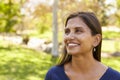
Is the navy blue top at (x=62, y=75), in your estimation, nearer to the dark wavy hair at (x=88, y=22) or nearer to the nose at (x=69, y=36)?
the dark wavy hair at (x=88, y=22)

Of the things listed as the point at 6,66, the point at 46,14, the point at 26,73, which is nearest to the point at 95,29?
the point at 26,73

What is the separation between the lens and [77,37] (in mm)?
1952

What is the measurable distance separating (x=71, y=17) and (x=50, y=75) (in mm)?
399

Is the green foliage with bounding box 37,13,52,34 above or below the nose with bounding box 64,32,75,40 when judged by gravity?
below

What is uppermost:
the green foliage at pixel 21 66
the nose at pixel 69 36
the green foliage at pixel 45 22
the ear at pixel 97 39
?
the nose at pixel 69 36

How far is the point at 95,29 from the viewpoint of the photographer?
2.04 meters

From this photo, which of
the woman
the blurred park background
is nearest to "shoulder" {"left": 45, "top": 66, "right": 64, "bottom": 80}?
the woman

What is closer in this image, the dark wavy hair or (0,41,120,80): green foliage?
the dark wavy hair

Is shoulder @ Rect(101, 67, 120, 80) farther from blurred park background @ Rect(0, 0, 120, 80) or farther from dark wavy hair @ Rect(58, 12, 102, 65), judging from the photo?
blurred park background @ Rect(0, 0, 120, 80)

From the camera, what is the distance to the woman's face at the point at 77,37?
6.38ft

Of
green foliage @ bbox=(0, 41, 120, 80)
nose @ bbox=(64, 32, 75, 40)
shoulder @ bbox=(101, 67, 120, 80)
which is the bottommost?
green foliage @ bbox=(0, 41, 120, 80)

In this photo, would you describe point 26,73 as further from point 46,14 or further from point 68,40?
point 46,14

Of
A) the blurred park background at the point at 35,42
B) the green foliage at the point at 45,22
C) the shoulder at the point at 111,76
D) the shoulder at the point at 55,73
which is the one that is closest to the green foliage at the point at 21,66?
the blurred park background at the point at 35,42

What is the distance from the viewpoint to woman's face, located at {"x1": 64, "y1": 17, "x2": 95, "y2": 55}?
1944mm
